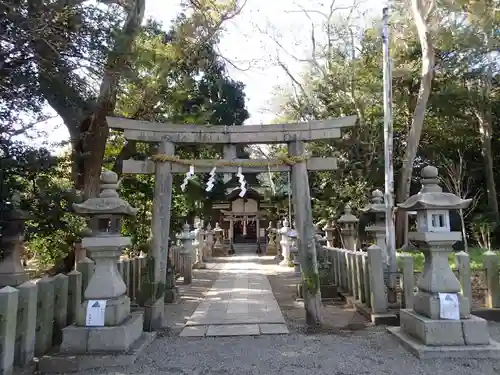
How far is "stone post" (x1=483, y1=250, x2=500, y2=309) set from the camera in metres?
6.60

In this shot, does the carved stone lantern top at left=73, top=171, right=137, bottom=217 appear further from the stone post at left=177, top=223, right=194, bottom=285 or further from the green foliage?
the stone post at left=177, top=223, right=194, bottom=285

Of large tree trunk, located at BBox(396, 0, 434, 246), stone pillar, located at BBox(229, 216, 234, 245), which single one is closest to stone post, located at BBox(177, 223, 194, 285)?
large tree trunk, located at BBox(396, 0, 434, 246)

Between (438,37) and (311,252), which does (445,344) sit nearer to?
(311,252)

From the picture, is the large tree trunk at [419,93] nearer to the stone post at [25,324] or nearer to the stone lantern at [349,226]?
the stone lantern at [349,226]

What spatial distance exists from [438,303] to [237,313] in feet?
12.8

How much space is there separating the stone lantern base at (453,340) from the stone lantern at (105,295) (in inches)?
139

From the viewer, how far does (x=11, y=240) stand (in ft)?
20.6

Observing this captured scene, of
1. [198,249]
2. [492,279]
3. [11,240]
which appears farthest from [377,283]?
[198,249]

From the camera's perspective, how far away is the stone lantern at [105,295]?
16.0ft

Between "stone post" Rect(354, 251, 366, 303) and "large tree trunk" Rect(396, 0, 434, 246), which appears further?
"large tree trunk" Rect(396, 0, 434, 246)

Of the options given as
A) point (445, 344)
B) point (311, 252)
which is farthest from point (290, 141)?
point (445, 344)

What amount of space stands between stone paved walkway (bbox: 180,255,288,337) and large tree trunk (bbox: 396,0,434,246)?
604 centimetres

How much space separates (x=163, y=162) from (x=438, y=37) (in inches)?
564

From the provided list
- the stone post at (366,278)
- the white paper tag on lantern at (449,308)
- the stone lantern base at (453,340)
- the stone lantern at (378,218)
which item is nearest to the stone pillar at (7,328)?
the stone lantern base at (453,340)
